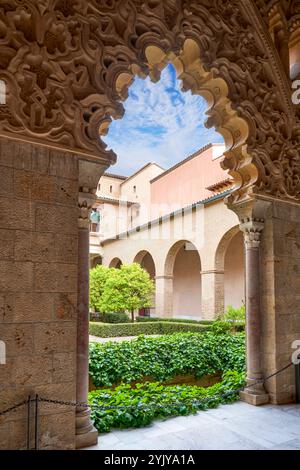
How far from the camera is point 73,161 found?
3377mm

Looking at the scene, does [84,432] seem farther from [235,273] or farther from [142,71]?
[235,273]

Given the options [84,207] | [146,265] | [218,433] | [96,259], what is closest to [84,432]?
[218,433]

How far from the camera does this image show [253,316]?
185 inches

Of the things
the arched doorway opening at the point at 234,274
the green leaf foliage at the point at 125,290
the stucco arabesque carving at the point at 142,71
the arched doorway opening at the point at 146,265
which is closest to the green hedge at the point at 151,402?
the stucco arabesque carving at the point at 142,71

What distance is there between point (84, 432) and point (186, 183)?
21248mm

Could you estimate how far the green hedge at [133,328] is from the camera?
13.5 m

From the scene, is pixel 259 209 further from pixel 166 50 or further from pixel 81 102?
pixel 81 102

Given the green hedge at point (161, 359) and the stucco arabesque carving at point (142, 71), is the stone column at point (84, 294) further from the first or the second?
the green hedge at point (161, 359)

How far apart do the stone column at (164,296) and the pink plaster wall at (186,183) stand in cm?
601

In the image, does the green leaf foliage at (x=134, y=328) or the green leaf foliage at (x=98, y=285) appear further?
the green leaf foliage at (x=98, y=285)

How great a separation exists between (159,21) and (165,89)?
612 inches

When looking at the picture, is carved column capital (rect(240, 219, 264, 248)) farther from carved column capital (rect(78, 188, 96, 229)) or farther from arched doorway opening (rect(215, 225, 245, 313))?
arched doorway opening (rect(215, 225, 245, 313))
